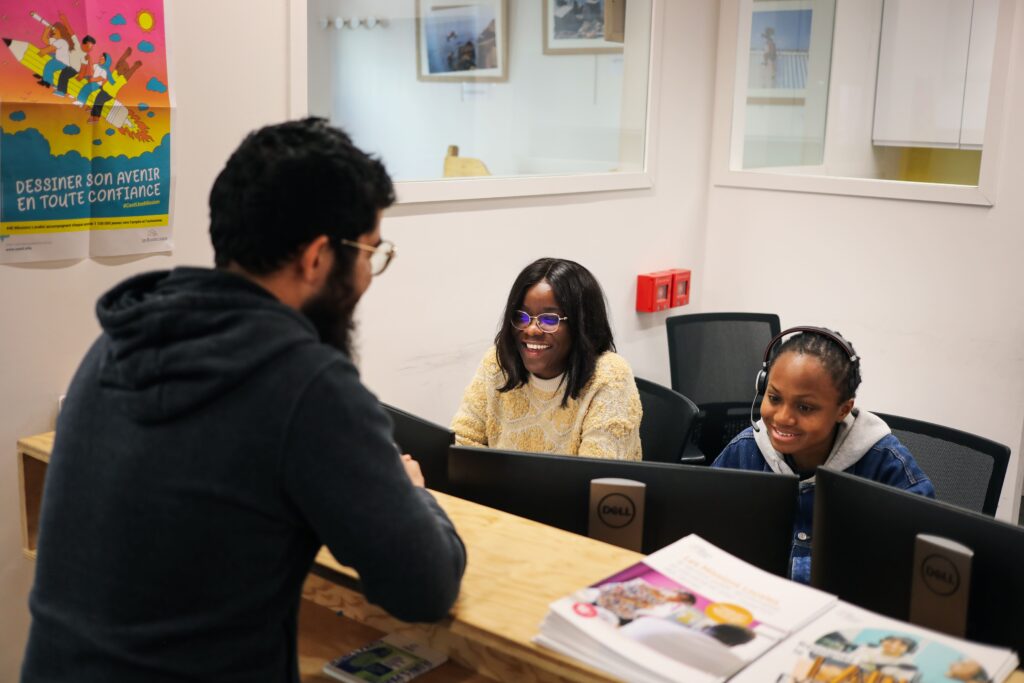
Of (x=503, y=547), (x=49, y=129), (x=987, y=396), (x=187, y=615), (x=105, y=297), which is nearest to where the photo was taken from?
(x=187, y=615)

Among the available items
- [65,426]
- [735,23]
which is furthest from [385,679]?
[735,23]

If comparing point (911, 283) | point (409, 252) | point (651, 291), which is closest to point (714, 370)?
point (651, 291)

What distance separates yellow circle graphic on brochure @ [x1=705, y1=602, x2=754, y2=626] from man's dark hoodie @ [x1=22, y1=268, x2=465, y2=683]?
37 centimetres

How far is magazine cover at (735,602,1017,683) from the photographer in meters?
1.18

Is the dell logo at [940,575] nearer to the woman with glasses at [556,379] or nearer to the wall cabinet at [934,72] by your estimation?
the woman with glasses at [556,379]

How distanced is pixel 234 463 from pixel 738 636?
0.64 meters

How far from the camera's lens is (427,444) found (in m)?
1.80

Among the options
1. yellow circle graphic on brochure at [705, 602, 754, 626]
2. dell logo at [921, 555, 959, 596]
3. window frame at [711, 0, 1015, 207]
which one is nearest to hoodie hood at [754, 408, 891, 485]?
dell logo at [921, 555, 959, 596]

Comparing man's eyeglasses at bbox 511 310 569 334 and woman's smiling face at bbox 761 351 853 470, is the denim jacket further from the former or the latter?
man's eyeglasses at bbox 511 310 569 334

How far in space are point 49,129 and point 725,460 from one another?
5.39ft

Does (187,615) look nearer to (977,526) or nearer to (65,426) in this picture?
(65,426)

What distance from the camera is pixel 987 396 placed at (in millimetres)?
3709

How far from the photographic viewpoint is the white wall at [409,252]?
2.34 meters

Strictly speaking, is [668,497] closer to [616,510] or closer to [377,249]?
[616,510]
